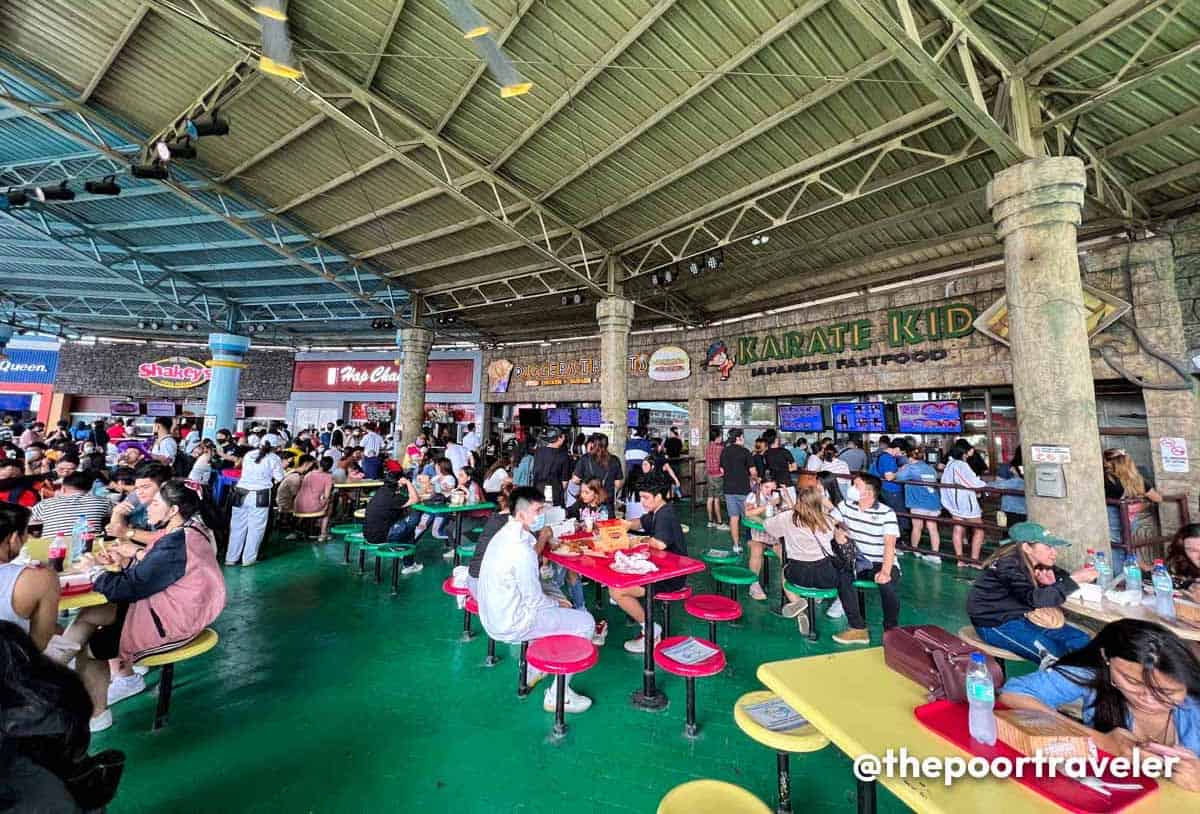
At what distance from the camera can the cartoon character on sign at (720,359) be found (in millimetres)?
12273

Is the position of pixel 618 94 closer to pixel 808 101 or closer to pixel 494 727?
pixel 808 101

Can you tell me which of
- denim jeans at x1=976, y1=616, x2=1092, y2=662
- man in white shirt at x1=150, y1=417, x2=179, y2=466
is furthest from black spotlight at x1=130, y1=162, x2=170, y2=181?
denim jeans at x1=976, y1=616, x2=1092, y2=662

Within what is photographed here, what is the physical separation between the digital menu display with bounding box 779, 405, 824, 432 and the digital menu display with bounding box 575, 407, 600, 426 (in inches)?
232

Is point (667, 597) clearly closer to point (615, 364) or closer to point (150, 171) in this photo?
point (615, 364)

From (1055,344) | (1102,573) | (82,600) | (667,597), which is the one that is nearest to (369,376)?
(82,600)

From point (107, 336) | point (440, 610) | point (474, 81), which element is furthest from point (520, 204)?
point (107, 336)

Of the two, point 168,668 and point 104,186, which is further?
point 104,186

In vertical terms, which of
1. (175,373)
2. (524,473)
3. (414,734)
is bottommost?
(414,734)

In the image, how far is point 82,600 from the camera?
2.59 m

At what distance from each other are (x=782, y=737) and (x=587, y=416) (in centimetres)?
1363

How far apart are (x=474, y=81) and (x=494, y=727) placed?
24.1ft

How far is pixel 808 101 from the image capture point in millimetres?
5590

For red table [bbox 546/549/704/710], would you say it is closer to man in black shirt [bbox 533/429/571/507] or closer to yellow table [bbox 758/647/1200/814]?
yellow table [bbox 758/647/1200/814]

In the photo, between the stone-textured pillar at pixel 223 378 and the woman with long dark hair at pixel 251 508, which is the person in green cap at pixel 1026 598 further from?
the stone-textured pillar at pixel 223 378
